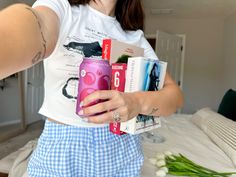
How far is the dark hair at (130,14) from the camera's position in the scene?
740mm

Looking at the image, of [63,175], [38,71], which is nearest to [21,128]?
[38,71]

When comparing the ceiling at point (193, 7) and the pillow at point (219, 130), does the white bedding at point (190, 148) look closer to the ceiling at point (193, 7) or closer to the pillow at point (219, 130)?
the pillow at point (219, 130)

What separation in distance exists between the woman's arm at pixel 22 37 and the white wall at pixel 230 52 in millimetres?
3588

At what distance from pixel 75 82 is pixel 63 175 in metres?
0.22

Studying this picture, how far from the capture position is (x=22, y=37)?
35 centimetres

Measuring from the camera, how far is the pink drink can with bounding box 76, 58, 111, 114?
448mm

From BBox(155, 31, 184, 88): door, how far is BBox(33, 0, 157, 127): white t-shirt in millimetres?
3269

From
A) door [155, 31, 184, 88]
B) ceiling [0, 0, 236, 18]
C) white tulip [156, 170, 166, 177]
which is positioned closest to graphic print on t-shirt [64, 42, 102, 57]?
white tulip [156, 170, 166, 177]

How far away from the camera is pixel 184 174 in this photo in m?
1.13

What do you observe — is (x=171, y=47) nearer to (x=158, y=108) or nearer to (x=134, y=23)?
(x=134, y=23)

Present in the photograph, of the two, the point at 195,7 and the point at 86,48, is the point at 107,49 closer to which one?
the point at 86,48

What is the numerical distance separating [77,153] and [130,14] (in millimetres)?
459

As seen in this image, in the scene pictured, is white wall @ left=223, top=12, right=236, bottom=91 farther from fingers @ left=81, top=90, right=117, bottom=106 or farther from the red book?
fingers @ left=81, top=90, right=117, bottom=106

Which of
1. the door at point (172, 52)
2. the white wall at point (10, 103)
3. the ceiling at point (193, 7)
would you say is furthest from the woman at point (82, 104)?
the white wall at point (10, 103)
